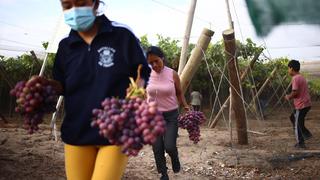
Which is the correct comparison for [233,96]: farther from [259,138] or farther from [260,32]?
[259,138]

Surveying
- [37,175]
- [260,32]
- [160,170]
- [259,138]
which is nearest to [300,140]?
[259,138]

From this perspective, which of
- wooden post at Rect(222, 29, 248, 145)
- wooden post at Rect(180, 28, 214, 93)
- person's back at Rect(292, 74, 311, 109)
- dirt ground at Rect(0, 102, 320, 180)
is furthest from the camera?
person's back at Rect(292, 74, 311, 109)

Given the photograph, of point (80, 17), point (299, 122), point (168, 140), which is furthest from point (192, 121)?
point (299, 122)

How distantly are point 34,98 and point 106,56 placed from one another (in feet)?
1.34

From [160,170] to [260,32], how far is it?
96.5 inches

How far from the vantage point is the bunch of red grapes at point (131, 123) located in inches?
69.5

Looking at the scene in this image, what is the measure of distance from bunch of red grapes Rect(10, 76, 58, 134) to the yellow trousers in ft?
0.73

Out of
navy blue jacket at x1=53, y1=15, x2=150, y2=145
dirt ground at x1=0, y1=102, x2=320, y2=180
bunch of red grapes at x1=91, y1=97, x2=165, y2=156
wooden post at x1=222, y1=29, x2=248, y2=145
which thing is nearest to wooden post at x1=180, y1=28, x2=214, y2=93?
wooden post at x1=222, y1=29, x2=248, y2=145

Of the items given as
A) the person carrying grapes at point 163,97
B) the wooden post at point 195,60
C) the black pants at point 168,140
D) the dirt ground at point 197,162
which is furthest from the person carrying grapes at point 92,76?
the wooden post at point 195,60

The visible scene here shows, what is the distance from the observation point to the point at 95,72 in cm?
217

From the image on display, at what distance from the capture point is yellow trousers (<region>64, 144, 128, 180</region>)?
209 centimetres

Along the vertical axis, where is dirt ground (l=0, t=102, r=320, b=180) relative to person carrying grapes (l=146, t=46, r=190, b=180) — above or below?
below

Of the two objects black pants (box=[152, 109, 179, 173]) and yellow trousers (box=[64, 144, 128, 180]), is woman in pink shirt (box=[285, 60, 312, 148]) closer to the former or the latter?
black pants (box=[152, 109, 179, 173])

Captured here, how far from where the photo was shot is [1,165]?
16.3 ft
